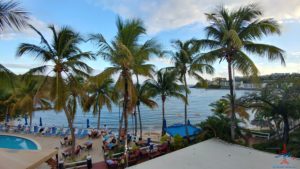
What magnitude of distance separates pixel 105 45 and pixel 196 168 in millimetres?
6755

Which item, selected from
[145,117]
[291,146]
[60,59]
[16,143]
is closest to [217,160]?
[291,146]

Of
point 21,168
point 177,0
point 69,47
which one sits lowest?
point 21,168

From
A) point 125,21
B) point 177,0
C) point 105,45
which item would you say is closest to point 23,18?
point 105,45

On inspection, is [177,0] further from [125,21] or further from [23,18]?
[23,18]

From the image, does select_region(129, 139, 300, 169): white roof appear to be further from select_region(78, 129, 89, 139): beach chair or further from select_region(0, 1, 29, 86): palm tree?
select_region(78, 129, 89, 139): beach chair

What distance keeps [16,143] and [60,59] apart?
11.5m

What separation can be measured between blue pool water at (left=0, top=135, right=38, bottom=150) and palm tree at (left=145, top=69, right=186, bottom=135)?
956 centimetres

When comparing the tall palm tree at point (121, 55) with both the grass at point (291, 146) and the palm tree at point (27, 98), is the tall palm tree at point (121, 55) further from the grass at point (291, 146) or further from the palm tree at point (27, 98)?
the palm tree at point (27, 98)

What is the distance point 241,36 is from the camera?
10391mm

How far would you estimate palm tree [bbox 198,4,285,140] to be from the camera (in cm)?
982

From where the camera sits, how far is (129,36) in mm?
10344

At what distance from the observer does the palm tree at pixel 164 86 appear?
15617mm

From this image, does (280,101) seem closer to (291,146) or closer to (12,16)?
(291,146)

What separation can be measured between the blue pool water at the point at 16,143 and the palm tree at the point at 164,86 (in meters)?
9.56
